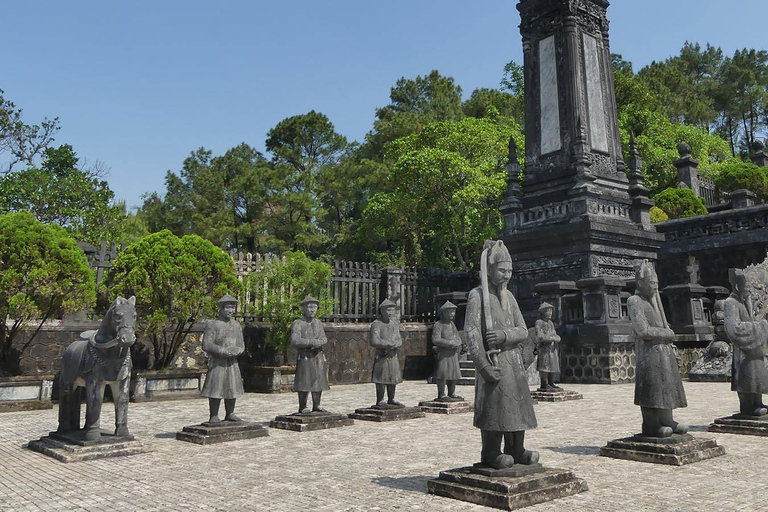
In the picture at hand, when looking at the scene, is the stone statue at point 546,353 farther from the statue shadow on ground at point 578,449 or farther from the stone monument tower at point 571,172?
the stone monument tower at point 571,172

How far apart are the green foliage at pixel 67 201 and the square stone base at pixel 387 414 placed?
18629 millimetres

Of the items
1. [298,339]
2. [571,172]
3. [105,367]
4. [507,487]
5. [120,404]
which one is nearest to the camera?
[507,487]

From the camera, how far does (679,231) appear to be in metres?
21.5

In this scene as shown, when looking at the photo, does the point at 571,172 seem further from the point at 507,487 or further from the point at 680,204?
the point at 507,487

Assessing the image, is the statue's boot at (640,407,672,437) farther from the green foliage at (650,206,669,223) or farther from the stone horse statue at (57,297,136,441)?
the green foliage at (650,206,669,223)

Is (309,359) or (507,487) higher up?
(309,359)

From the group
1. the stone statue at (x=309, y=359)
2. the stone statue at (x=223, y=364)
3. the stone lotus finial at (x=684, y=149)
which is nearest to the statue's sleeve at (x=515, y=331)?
the stone statue at (x=223, y=364)

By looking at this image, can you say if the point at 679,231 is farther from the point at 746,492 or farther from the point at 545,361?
the point at 746,492

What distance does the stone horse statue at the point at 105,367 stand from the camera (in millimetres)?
7328

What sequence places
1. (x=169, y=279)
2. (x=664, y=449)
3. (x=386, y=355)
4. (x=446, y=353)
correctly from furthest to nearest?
(x=169, y=279), (x=446, y=353), (x=386, y=355), (x=664, y=449)

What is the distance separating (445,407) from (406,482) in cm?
548

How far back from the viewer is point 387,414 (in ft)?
32.8

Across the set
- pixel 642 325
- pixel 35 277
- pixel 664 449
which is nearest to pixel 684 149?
pixel 642 325

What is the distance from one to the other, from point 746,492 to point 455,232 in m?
21.0
